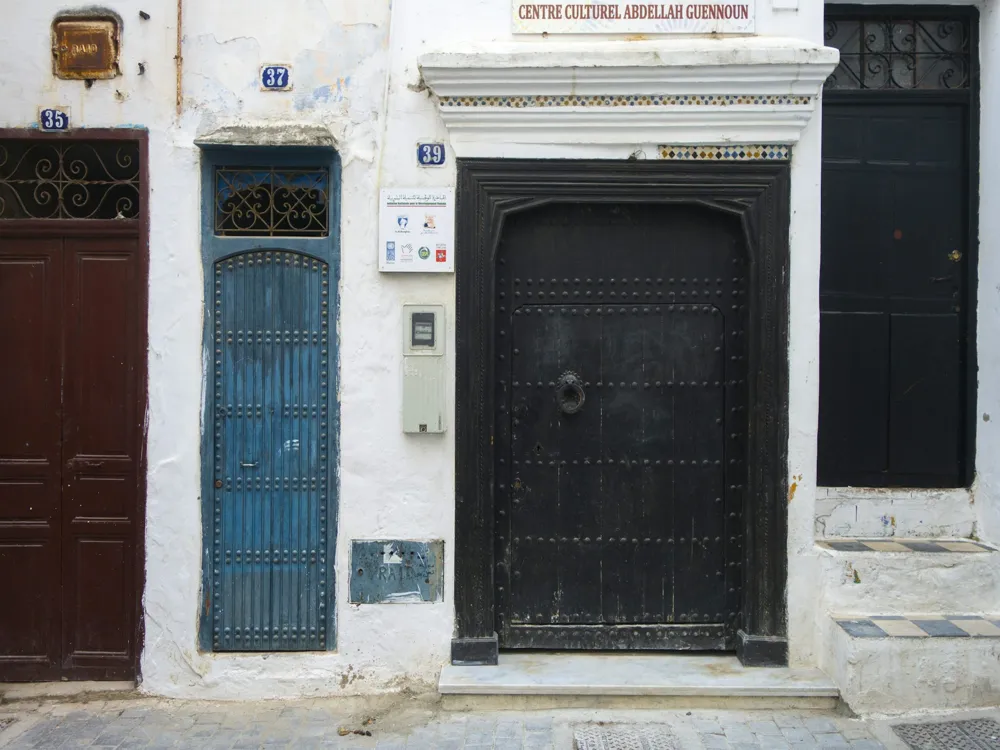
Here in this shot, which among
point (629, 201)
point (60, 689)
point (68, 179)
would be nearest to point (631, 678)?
point (629, 201)

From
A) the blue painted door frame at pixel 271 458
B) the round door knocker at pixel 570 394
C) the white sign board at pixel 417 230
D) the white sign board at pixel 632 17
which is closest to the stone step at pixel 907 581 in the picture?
the round door knocker at pixel 570 394

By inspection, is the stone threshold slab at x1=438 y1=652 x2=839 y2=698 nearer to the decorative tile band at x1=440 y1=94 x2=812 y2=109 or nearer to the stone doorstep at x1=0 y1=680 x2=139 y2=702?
the stone doorstep at x1=0 y1=680 x2=139 y2=702

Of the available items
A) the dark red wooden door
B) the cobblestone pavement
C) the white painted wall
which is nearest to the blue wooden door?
the white painted wall

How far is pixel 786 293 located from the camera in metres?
4.65

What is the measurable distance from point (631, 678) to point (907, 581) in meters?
1.53

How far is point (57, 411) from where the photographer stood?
4.73 m

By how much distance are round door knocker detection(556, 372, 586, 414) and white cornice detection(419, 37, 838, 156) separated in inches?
48.3

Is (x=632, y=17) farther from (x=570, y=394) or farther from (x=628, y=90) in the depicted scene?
(x=570, y=394)

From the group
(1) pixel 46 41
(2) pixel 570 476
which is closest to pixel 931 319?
(2) pixel 570 476

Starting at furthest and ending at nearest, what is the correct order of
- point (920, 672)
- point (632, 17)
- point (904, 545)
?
point (904, 545) → point (632, 17) → point (920, 672)

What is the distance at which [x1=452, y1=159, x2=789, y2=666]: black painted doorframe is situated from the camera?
4.65 metres

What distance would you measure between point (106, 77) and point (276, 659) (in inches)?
123

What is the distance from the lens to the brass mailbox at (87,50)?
464 cm

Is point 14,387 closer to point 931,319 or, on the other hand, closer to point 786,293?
point 786,293
